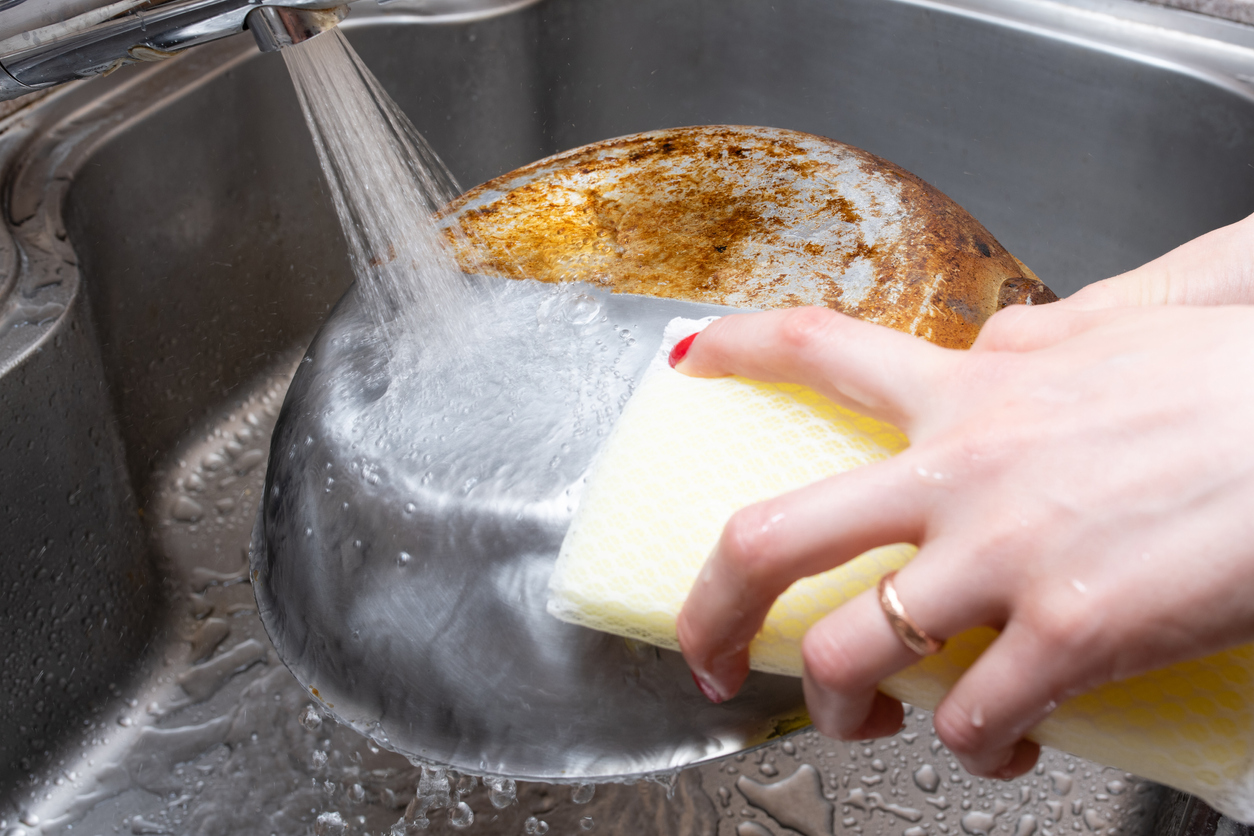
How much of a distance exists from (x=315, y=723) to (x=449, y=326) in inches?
18.2

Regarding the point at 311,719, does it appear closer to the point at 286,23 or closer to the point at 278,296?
the point at 278,296

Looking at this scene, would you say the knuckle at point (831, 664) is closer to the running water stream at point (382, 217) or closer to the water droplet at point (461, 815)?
the running water stream at point (382, 217)

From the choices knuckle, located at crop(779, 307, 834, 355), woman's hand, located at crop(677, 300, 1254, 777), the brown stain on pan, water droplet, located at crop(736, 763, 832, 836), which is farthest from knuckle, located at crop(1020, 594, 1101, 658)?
water droplet, located at crop(736, 763, 832, 836)

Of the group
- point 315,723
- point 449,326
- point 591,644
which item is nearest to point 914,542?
point 591,644

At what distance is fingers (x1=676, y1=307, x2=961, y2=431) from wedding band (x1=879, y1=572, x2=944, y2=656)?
6 cm

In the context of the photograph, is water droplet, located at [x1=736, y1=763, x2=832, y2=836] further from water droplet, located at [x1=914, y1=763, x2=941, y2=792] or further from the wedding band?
the wedding band

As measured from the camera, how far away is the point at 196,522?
2.91ft

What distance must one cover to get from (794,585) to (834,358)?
0.27 feet

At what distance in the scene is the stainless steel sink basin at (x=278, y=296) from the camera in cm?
72

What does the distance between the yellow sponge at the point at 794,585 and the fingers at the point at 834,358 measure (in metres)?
0.02

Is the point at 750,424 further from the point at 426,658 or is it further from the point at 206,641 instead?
the point at 206,641

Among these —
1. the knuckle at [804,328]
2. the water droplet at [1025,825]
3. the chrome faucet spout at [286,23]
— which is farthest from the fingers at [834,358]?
the water droplet at [1025,825]

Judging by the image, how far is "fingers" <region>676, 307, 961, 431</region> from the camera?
301mm

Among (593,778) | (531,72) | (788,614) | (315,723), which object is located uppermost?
(531,72)
